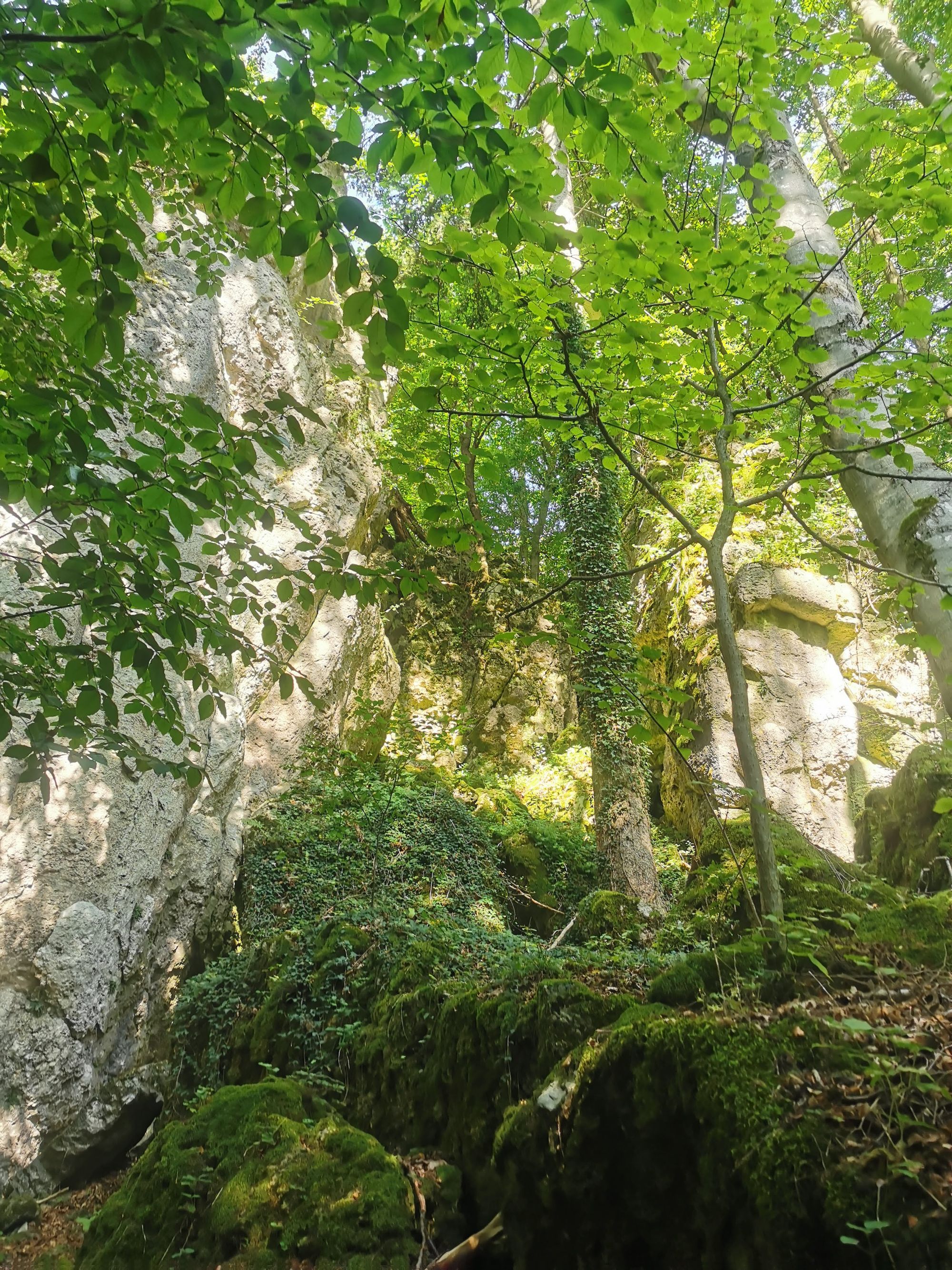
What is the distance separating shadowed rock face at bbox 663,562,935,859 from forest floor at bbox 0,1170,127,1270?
26.0ft

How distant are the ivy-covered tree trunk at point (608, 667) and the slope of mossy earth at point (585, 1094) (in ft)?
7.17

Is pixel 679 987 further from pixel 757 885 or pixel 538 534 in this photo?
pixel 538 534

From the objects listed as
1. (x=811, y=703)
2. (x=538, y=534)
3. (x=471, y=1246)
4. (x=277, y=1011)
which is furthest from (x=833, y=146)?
(x=471, y=1246)

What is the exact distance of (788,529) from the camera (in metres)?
8.75

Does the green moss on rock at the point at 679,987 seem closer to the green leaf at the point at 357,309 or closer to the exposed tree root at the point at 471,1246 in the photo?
the exposed tree root at the point at 471,1246

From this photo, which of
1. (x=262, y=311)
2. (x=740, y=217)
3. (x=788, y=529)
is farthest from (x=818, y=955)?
(x=262, y=311)

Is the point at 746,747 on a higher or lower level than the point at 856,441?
lower

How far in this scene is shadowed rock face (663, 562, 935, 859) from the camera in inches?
406

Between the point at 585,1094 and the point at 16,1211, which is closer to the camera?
the point at 585,1094

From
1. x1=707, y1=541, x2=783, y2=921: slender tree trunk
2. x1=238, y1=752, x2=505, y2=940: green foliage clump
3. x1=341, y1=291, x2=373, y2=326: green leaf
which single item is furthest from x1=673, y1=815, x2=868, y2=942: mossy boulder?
x1=238, y1=752, x2=505, y2=940: green foliage clump

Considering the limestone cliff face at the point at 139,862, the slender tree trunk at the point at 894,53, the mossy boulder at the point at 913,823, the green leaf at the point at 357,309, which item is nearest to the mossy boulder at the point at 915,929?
the mossy boulder at the point at 913,823

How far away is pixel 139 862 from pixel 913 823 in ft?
22.7

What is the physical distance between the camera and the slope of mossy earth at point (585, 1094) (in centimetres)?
198

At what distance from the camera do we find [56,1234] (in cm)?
459
